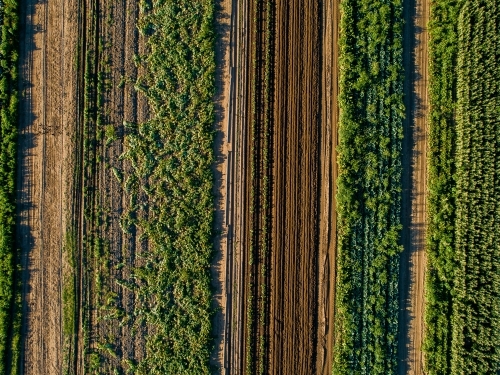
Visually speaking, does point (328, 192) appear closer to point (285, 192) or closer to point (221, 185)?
point (285, 192)

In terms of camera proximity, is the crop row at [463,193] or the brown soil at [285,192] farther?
the brown soil at [285,192]

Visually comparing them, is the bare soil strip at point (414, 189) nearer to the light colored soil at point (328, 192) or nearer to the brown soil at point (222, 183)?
the light colored soil at point (328, 192)

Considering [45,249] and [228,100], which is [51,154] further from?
[228,100]

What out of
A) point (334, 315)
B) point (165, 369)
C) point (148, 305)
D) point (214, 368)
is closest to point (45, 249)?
point (148, 305)

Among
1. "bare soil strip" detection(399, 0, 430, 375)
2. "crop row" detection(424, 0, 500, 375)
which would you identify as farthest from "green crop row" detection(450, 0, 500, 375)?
"bare soil strip" detection(399, 0, 430, 375)

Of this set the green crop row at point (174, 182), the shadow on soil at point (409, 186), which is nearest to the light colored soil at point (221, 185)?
the green crop row at point (174, 182)

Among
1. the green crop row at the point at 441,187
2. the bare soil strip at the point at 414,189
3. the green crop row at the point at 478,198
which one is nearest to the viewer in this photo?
the green crop row at the point at 478,198
